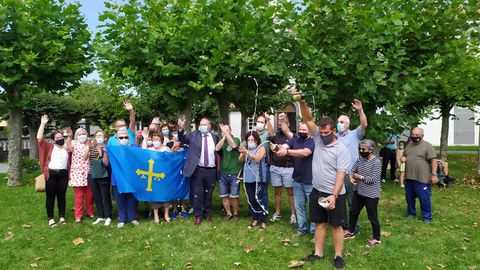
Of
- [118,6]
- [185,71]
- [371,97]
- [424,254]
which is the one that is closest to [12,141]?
[118,6]

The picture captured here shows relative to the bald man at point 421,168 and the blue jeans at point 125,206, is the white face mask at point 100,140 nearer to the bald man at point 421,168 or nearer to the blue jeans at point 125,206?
the blue jeans at point 125,206

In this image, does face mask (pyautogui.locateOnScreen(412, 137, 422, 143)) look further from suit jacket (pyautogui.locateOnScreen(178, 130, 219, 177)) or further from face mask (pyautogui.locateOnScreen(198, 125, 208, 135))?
face mask (pyautogui.locateOnScreen(198, 125, 208, 135))

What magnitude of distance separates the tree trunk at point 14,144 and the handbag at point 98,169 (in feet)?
22.6

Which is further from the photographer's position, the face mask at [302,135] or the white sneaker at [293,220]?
the white sneaker at [293,220]

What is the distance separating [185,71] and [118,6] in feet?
8.76

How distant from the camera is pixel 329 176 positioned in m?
5.14

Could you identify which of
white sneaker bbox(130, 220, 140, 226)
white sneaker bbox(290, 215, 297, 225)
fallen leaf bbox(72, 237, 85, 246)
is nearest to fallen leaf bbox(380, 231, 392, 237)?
white sneaker bbox(290, 215, 297, 225)

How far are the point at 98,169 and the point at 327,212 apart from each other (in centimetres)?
443

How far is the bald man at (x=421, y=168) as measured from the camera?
7.50 m

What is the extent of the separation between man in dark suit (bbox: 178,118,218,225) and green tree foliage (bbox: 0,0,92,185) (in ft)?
20.4

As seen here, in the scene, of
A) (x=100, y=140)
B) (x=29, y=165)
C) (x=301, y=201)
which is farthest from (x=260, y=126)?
(x=29, y=165)

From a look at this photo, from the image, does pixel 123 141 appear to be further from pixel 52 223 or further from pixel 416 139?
pixel 416 139

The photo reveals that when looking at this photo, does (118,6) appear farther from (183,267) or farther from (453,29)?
(453,29)

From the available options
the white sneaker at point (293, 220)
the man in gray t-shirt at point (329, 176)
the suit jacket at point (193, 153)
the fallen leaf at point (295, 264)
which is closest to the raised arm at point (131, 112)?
the suit jacket at point (193, 153)
